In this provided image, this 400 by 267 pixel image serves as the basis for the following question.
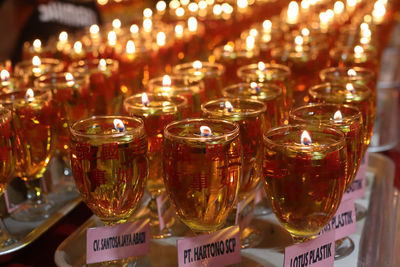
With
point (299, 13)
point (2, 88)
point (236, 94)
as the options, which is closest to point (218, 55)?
point (236, 94)

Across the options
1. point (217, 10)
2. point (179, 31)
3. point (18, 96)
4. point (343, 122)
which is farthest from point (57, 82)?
point (217, 10)

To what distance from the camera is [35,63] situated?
5.23 feet

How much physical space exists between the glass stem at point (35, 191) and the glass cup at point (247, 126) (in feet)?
1.56

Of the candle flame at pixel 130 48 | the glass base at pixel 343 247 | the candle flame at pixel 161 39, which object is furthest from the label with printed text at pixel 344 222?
the candle flame at pixel 161 39

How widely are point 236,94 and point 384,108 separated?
A: 1.05m

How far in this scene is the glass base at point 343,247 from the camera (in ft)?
3.48

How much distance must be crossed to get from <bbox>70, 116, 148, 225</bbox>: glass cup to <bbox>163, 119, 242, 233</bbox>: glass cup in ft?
0.18

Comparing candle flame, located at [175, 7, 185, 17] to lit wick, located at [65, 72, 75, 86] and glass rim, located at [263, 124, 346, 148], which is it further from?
glass rim, located at [263, 124, 346, 148]

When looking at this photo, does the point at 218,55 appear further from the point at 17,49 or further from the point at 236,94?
the point at 17,49

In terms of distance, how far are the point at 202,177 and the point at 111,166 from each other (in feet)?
0.50

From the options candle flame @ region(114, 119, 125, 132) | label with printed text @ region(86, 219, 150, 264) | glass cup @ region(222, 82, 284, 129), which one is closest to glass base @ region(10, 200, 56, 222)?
label with printed text @ region(86, 219, 150, 264)

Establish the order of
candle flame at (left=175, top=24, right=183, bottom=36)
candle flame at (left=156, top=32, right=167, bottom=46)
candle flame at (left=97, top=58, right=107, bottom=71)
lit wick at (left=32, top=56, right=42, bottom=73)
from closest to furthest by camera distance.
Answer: candle flame at (left=97, top=58, right=107, bottom=71) < lit wick at (left=32, top=56, right=42, bottom=73) < candle flame at (left=156, top=32, right=167, bottom=46) < candle flame at (left=175, top=24, right=183, bottom=36)

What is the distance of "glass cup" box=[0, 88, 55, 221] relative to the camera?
1.15 m

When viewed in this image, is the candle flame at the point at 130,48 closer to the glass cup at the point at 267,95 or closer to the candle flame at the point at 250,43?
the candle flame at the point at 250,43
